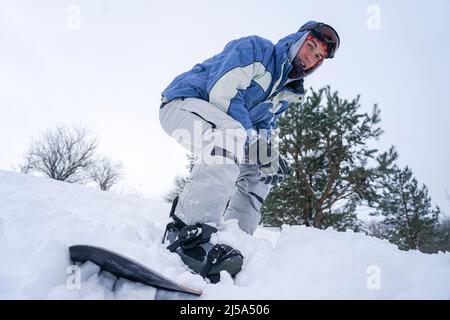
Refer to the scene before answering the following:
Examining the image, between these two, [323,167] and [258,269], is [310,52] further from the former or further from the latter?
[323,167]

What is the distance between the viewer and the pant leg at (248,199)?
2.39 meters

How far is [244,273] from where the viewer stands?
142 centimetres

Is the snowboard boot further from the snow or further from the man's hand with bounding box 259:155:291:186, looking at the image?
the man's hand with bounding box 259:155:291:186

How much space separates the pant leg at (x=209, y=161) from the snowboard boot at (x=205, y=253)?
13cm

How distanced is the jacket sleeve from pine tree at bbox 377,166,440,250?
1252cm

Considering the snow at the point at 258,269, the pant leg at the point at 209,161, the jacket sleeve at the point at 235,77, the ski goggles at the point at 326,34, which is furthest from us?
the ski goggles at the point at 326,34

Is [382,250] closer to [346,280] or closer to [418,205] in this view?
[346,280]

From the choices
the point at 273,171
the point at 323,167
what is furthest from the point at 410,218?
the point at 273,171

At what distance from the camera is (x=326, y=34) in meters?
2.30

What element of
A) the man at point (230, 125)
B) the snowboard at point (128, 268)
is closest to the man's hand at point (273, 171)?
the man at point (230, 125)

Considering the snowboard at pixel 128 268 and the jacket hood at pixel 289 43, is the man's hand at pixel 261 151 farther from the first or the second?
the snowboard at pixel 128 268

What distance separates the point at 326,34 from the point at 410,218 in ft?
49.7
